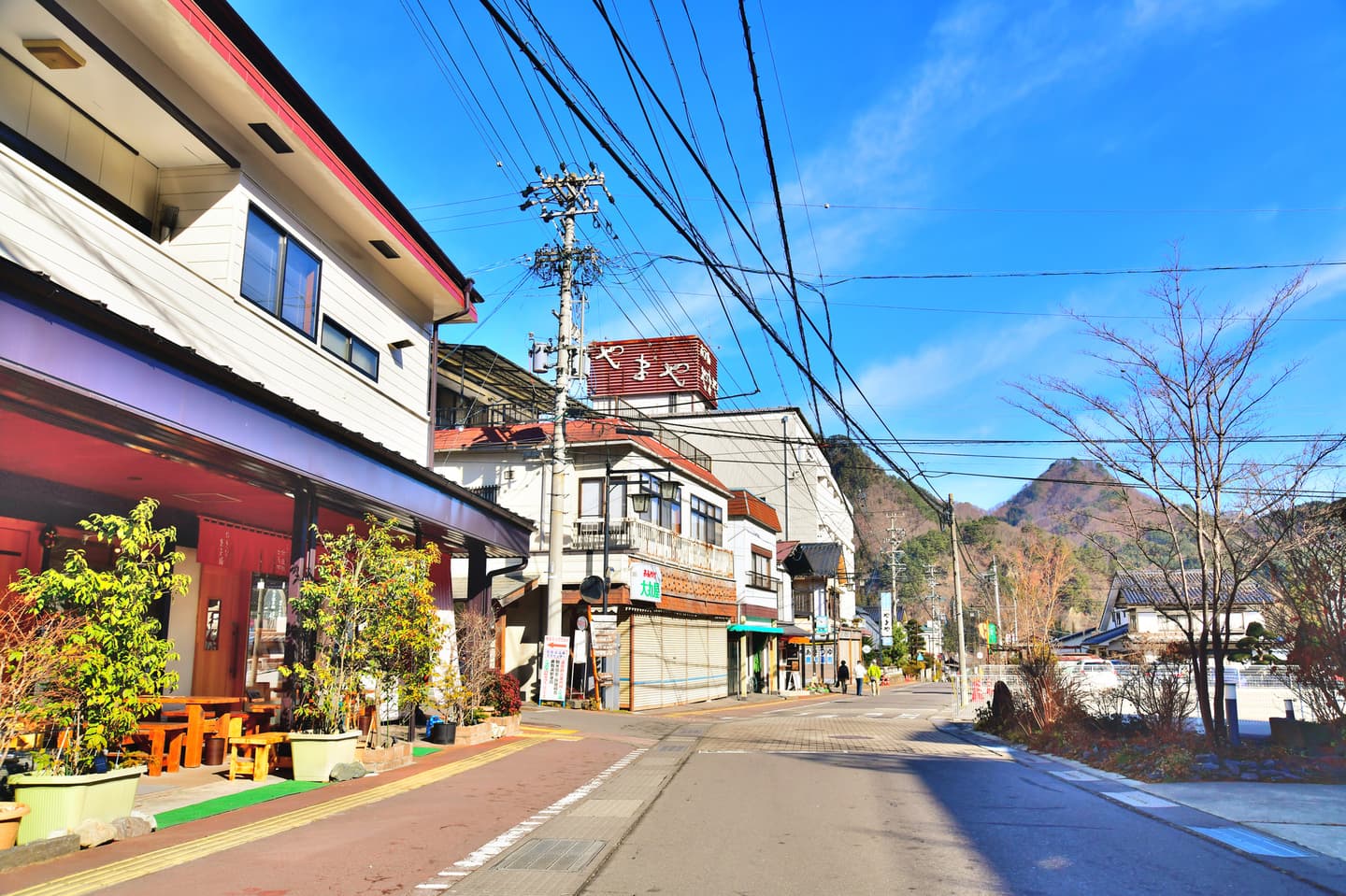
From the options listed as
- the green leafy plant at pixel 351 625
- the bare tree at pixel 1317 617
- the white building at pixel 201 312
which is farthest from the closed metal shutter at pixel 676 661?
the bare tree at pixel 1317 617

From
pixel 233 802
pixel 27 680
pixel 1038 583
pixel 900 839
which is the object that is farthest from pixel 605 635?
pixel 1038 583

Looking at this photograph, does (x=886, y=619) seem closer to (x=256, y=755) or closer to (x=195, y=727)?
(x=195, y=727)

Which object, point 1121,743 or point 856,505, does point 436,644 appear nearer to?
point 1121,743

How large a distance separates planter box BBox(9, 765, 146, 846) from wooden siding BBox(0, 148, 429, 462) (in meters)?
4.31

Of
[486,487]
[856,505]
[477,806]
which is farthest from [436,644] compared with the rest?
[856,505]

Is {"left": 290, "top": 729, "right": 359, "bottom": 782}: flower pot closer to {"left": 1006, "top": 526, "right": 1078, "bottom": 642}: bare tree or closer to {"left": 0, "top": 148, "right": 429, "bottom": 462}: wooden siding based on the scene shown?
{"left": 0, "top": 148, "right": 429, "bottom": 462}: wooden siding

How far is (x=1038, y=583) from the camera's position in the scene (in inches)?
2702

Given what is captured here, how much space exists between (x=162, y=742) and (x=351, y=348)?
634cm

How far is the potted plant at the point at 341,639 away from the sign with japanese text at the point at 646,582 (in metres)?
15.2

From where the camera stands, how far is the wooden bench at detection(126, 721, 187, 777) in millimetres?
Result: 10305

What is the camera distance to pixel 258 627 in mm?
16688

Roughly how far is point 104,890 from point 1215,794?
11362mm

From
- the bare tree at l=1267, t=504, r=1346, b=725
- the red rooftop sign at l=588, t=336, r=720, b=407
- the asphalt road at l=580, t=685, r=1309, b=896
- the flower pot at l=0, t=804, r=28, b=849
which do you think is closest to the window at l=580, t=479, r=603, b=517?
the asphalt road at l=580, t=685, r=1309, b=896

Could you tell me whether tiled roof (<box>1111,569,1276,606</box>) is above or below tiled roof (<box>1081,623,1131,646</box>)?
above
